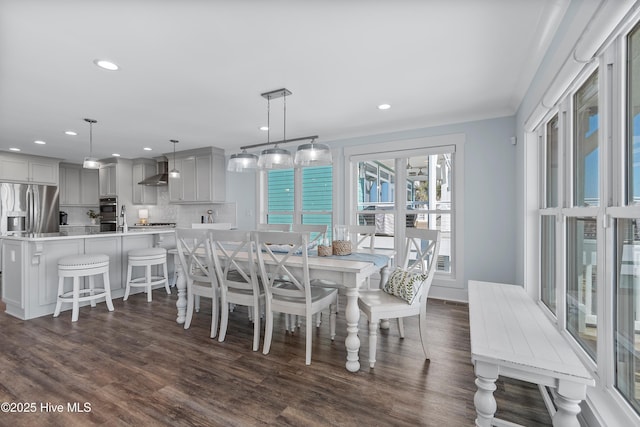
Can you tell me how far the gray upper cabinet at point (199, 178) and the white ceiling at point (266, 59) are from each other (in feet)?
5.10

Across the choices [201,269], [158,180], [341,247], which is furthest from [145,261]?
[341,247]

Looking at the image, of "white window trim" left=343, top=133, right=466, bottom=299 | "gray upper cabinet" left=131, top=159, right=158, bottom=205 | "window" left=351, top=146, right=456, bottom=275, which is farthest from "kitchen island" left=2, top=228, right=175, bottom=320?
"white window trim" left=343, top=133, right=466, bottom=299

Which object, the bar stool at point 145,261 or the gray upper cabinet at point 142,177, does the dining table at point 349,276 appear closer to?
the bar stool at point 145,261

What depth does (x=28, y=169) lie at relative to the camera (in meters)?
5.87

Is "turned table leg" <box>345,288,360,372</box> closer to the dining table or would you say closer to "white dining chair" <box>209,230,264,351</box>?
the dining table

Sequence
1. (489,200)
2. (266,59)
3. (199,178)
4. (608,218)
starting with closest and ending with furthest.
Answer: (608,218), (266,59), (489,200), (199,178)

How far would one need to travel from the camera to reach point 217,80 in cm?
→ 269

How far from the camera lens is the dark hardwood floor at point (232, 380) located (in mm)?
1704

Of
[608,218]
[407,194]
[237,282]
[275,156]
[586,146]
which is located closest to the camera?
[608,218]

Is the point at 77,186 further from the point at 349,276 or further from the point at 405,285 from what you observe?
the point at 405,285

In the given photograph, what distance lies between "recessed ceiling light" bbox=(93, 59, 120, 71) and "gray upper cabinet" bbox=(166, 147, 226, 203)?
3.07 m

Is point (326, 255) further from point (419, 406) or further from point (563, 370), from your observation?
point (563, 370)

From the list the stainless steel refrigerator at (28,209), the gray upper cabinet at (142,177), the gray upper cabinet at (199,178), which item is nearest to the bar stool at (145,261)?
the gray upper cabinet at (199,178)

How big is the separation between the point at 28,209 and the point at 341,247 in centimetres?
670
